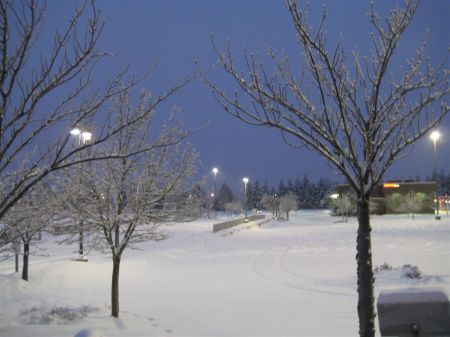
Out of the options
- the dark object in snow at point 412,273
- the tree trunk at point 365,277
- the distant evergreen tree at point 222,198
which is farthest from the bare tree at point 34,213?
the distant evergreen tree at point 222,198

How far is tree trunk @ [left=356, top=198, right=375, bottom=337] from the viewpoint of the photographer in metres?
4.72

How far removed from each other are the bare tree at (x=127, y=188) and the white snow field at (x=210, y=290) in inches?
65.3

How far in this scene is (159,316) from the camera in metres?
10.9

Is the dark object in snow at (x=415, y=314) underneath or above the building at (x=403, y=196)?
underneath

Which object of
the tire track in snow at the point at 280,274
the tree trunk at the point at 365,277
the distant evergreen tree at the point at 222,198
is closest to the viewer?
the tree trunk at the point at 365,277

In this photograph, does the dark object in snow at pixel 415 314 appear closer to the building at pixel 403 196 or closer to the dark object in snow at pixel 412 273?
the dark object in snow at pixel 412 273

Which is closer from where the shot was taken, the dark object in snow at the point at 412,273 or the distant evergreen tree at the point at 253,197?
the dark object in snow at the point at 412,273

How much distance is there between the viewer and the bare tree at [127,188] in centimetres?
1035

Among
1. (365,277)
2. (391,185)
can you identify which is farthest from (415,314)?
(391,185)

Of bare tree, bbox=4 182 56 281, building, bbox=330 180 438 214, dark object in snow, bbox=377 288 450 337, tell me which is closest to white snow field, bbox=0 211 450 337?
bare tree, bbox=4 182 56 281

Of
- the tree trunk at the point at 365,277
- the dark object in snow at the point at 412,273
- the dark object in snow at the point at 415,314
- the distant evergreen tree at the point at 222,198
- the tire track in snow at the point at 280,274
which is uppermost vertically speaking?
the distant evergreen tree at the point at 222,198

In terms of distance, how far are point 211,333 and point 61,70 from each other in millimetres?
6594

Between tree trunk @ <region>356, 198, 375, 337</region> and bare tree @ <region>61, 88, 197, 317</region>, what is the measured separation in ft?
19.2

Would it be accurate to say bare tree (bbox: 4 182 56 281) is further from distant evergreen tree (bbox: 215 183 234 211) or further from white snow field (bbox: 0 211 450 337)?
distant evergreen tree (bbox: 215 183 234 211)
